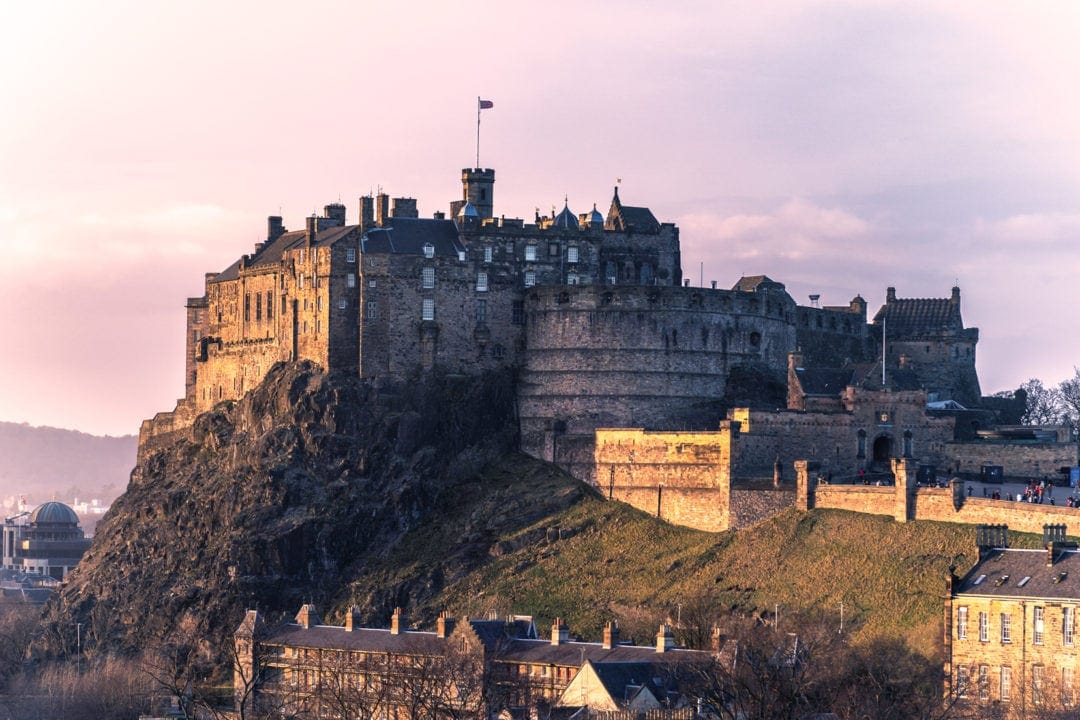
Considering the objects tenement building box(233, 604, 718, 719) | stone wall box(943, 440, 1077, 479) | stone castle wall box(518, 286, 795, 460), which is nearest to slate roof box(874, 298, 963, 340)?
stone castle wall box(518, 286, 795, 460)

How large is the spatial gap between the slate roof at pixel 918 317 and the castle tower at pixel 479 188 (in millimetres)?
28408

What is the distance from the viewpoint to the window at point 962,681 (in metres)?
A: 114

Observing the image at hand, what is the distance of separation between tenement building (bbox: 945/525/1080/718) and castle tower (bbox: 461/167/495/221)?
196 feet

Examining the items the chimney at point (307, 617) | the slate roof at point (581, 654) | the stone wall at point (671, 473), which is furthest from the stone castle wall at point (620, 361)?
the slate roof at point (581, 654)

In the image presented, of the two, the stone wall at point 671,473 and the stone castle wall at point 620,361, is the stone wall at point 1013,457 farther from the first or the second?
the stone castle wall at point 620,361

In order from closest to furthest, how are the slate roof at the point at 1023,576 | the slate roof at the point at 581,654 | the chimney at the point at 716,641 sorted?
the slate roof at the point at 1023,576
the slate roof at the point at 581,654
the chimney at the point at 716,641

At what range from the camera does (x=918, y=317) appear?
172625 millimetres

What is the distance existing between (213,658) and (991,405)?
53.8m

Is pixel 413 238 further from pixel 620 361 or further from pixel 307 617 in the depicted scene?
pixel 307 617

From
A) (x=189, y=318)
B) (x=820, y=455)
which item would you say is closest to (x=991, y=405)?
(x=820, y=455)

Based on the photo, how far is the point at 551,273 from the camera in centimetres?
16450

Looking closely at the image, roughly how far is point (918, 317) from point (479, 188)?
105 ft

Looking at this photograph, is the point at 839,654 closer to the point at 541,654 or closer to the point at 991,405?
the point at 541,654

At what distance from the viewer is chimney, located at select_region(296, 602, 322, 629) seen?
14275cm
